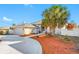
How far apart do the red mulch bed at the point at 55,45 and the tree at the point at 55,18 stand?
0.12 meters

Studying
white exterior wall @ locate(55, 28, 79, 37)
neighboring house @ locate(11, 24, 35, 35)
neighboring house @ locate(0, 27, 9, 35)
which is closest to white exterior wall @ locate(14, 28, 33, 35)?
neighboring house @ locate(11, 24, 35, 35)

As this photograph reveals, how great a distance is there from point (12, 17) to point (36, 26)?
0.31m

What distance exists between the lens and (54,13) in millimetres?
2857

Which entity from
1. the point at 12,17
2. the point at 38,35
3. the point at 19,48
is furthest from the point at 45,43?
the point at 12,17

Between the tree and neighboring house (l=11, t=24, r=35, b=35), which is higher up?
the tree

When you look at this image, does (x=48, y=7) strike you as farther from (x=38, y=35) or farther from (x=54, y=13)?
(x=38, y=35)

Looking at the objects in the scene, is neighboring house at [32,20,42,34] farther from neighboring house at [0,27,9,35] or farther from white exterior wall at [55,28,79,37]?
neighboring house at [0,27,9,35]

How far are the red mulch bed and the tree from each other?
12cm

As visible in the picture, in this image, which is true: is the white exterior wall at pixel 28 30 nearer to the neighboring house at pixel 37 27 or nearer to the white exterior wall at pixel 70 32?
the neighboring house at pixel 37 27

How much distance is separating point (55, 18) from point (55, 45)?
327mm

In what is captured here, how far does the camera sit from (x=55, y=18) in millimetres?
2854

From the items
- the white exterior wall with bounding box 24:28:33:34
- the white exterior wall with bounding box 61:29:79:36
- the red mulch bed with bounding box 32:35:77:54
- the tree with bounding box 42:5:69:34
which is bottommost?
the red mulch bed with bounding box 32:35:77:54

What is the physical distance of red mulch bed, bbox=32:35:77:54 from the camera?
9.21 feet
